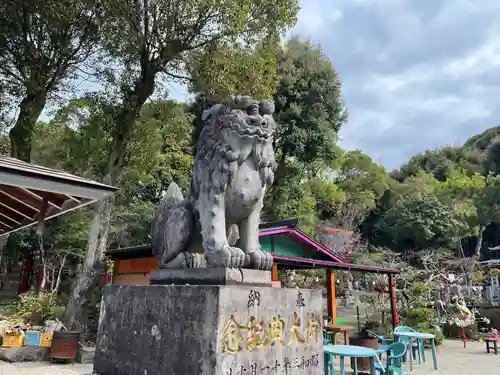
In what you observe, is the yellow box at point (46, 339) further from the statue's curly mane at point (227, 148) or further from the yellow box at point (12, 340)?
the statue's curly mane at point (227, 148)

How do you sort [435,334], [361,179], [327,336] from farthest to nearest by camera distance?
[361,179]
[435,334]
[327,336]

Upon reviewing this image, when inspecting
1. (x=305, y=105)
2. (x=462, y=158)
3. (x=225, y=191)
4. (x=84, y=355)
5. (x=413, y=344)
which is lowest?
(x=84, y=355)

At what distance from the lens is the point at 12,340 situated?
8.18 metres

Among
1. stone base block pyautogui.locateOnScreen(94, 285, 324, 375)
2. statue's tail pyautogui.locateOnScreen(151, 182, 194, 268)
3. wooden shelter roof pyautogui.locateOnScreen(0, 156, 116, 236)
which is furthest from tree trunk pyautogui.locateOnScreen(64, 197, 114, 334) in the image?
statue's tail pyautogui.locateOnScreen(151, 182, 194, 268)

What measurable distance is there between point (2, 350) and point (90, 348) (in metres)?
1.74

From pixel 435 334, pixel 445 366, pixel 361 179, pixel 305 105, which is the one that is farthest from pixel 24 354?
pixel 361 179

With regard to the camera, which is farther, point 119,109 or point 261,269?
point 119,109

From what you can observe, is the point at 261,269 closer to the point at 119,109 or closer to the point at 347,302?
the point at 119,109

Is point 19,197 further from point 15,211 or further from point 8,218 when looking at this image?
point 8,218

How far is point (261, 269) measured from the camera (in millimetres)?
2912

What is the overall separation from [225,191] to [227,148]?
1.12 feet

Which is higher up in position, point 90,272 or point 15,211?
point 15,211

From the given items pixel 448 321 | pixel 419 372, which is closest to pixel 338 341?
pixel 419 372

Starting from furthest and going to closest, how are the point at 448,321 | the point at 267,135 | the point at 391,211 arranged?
1. the point at 391,211
2. the point at 448,321
3. the point at 267,135
